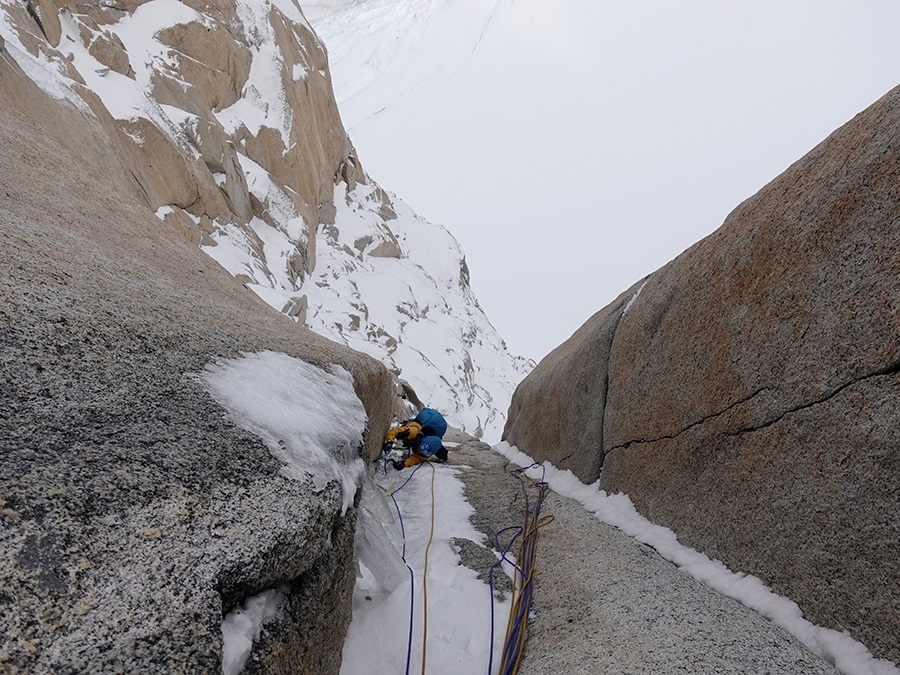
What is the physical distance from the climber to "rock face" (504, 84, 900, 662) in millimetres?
2932

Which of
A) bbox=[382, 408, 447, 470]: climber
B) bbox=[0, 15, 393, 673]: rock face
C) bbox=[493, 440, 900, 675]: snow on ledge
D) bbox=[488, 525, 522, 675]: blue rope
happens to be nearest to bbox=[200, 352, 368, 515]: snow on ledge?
bbox=[0, 15, 393, 673]: rock face

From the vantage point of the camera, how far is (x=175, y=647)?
3.63 feet

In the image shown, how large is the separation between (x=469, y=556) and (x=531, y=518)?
108cm

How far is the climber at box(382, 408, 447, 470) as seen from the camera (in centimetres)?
614

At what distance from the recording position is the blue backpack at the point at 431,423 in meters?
6.76

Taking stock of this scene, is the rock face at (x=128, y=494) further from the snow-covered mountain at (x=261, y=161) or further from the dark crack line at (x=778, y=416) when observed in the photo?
the snow-covered mountain at (x=261, y=161)

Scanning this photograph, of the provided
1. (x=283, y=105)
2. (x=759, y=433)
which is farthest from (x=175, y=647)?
(x=283, y=105)

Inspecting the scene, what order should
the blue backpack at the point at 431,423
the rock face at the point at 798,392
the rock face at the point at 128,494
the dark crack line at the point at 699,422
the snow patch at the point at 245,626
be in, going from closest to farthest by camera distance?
the rock face at the point at 128,494
the snow patch at the point at 245,626
the rock face at the point at 798,392
the dark crack line at the point at 699,422
the blue backpack at the point at 431,423

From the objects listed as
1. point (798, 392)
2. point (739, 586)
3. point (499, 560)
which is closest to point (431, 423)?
point (499, 560)

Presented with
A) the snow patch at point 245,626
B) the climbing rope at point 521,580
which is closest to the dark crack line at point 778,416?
the climbing rope at point 521,580

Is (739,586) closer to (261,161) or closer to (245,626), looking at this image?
(245,626)

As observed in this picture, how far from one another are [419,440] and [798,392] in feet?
15.2

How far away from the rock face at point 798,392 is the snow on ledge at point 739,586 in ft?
0.18

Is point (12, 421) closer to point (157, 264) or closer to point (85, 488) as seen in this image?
point (85, 488)
